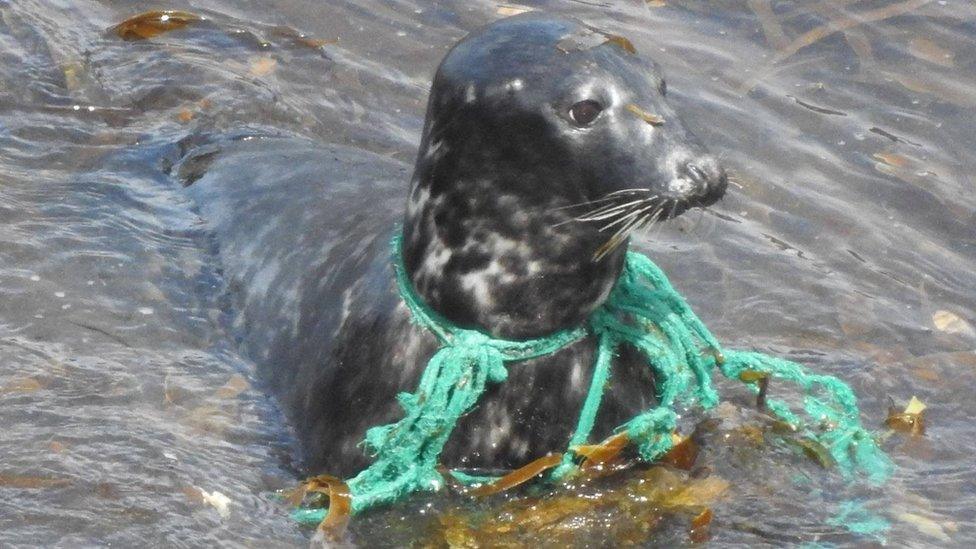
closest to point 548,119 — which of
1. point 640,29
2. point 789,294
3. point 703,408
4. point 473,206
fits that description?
point 473,206

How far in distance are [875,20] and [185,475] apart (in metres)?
5.30

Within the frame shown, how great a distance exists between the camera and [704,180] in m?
4.20

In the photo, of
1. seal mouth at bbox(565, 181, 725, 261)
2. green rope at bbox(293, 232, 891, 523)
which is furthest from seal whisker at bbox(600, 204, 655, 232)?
green rope at bbox(293, 232, 891, 523)

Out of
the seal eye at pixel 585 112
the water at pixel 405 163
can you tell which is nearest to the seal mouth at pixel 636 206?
the seal eye at pixel 585 112

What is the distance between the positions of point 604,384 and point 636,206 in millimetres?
730

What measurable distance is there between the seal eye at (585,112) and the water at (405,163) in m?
1.16

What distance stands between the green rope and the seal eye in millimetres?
627

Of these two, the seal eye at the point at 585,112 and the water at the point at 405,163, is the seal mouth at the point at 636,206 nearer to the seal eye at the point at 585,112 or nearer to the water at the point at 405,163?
the seal eye at the point at 585,112

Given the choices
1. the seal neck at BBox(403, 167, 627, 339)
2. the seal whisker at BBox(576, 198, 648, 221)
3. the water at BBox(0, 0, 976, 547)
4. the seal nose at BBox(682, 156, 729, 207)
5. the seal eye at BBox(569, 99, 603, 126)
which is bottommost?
the water at BBox(0, 0, 976, 547)

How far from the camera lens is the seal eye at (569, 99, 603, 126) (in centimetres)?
429

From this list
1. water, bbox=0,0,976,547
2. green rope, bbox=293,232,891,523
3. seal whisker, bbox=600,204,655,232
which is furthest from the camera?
water, bbox=0,0,976,547

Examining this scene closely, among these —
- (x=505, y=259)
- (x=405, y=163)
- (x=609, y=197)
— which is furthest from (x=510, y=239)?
(x=405, y=163)

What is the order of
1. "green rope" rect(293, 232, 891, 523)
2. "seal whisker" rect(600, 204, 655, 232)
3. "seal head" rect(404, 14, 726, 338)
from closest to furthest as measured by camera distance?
"seal whisker" rect(600, 204, 655, 232) → "seal head" rect(404, 14, 726, 338) → "green rope" rect(293, 232, 891, 523)

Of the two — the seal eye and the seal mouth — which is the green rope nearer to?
the seal mouth
